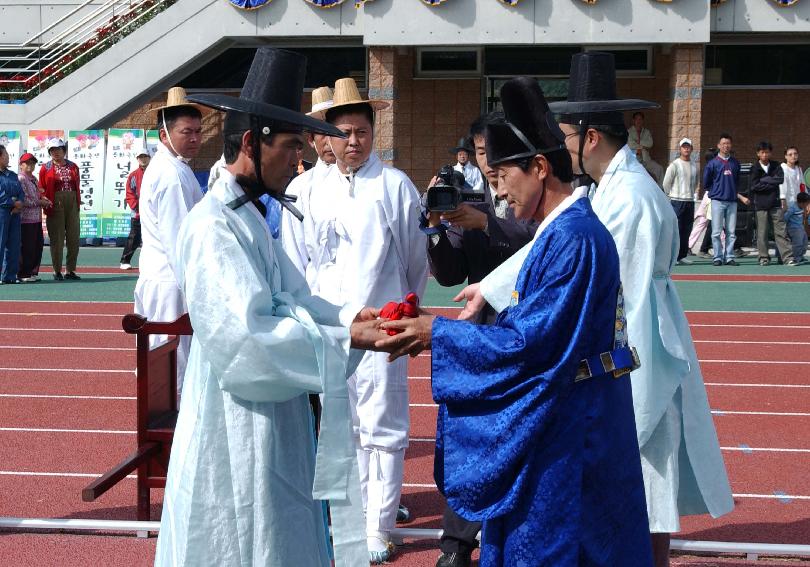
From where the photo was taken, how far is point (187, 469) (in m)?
3.39

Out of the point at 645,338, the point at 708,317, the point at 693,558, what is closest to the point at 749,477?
the point at 693,558

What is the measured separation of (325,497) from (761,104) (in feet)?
76.8

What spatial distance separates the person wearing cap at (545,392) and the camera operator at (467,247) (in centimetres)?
151

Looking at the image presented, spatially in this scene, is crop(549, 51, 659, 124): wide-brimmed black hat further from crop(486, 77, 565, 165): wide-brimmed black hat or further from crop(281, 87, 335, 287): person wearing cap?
crop(281, 87, 335, 287): person wearing cap

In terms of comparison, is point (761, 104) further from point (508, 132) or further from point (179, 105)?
point (508, 132)

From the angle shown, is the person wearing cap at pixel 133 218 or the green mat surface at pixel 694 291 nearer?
the green mat surface at pixel 694 291

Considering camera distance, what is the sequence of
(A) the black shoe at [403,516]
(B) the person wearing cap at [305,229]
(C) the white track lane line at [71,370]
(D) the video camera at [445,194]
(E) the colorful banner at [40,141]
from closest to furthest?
1. (D) the video camera at [445,194]
2. (B) the person wearing cap at [305,229]
3. (A) the black shoe at [403,516]
4. (C) the white track lane line at [71,370]
5. (E) the colorful banner at [40,141]

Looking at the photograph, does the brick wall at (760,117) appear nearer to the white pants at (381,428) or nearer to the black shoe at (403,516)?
the black shoe at (403,516)

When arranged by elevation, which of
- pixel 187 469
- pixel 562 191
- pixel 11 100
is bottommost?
pixel 187 469

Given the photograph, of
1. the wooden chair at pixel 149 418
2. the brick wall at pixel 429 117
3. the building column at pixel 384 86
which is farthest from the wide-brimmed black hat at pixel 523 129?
the brick wall at pixel 429 117

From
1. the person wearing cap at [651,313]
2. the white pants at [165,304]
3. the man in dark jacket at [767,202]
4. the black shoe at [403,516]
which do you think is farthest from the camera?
the man in dark jacket at [767,202]

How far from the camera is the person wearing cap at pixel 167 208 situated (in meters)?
6.74

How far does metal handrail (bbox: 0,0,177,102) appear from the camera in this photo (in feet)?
77.8

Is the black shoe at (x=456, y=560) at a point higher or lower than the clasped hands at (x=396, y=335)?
lower
